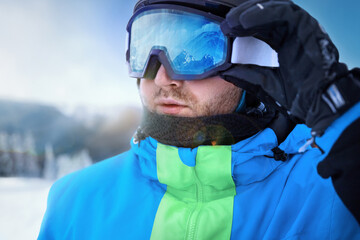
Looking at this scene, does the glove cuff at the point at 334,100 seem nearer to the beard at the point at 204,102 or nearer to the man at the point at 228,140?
the man at the point at 228,140

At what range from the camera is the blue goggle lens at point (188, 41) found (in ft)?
4.31

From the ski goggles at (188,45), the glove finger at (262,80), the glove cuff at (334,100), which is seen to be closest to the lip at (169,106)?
the ski goggles at (188,45)

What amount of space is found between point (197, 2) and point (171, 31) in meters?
0.19

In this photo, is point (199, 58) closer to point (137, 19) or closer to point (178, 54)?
point (178, 54)

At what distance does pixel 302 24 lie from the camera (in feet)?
2.78

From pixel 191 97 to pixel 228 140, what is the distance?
28cm

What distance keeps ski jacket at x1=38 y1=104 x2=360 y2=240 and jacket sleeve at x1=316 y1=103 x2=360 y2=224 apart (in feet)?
0.83

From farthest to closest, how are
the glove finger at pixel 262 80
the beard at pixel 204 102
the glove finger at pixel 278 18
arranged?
1. the beard at pixel 204 102
2. the glove finger at pixel 262 80
3. the glove finger at pixel 278 18

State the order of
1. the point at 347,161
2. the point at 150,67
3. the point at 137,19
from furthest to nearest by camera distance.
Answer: the point at 137,19, the point at 150,67, the point at 347,161

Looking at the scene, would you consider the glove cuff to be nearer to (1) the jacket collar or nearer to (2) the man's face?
(1) the jacket collar

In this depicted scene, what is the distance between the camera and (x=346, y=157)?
2.45 feet

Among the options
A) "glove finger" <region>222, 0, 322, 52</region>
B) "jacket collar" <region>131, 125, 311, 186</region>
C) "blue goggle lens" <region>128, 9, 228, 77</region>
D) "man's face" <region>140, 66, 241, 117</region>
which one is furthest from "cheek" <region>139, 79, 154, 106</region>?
"glove finger" <region>222, 0, 322, 52</region>

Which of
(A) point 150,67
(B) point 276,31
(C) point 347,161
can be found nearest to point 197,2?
(A) point 150,67

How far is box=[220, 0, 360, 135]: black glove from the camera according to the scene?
31.0 inches
